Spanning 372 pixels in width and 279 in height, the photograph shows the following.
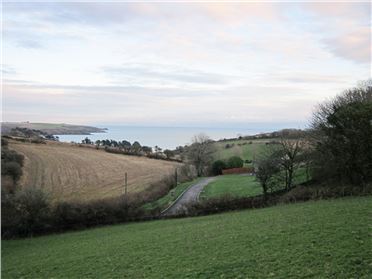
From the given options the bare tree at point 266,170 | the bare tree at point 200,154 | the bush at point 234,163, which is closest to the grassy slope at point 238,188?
the bare tree at point 266,170

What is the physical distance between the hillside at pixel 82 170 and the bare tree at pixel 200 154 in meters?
5.18

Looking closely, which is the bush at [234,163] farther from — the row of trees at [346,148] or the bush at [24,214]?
the bush at [24,214]

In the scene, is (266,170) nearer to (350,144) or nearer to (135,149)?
(350,144)

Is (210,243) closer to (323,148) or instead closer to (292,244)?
(292,244)

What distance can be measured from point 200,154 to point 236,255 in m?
74.7

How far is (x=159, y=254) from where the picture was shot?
1697 centimetres

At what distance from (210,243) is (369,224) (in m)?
6.44

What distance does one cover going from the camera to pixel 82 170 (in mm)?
75062

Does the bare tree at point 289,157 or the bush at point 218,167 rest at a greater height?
the bare tree at point 289,157

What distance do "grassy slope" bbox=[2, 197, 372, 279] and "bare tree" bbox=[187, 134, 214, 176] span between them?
64390 mm

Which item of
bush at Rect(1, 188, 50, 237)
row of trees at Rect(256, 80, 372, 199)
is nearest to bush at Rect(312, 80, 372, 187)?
row of trees at Rect(256, 80, 372, 199)

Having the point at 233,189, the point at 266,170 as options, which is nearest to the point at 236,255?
the point at 266,170

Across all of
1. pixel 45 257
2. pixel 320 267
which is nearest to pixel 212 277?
pixel 320 267

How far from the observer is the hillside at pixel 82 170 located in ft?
197
